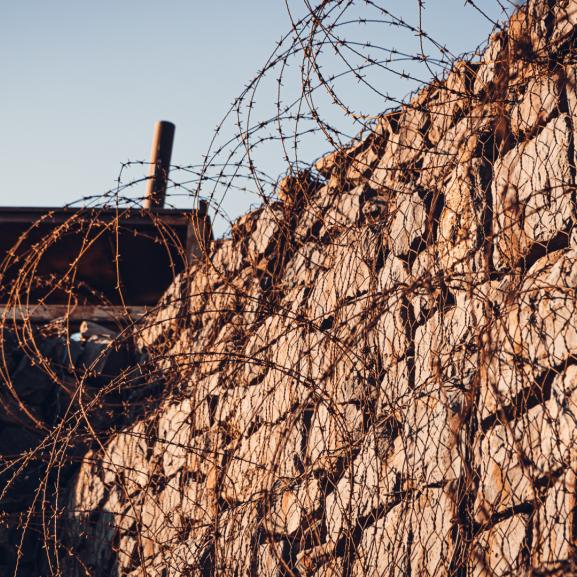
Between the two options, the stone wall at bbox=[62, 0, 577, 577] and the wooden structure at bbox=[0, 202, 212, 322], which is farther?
the wooden structure at bbox=[0, 202, 212, 322]

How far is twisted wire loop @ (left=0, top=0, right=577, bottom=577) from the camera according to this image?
2281 millimetres

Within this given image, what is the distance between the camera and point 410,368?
111 inches

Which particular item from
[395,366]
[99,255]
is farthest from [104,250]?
[395,366]

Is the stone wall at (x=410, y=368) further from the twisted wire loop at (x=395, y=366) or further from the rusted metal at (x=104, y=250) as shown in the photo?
the rusted metal at (x=104, y=250)

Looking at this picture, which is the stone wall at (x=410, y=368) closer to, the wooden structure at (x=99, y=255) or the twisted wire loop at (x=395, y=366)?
the twisted wire loop at (x=395, y=366)

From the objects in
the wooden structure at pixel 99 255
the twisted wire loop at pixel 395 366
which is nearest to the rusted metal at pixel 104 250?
the wooden structure at pixel 99 255

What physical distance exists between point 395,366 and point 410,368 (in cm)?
7

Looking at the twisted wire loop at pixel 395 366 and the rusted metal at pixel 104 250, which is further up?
the rusted metal at pixel 104 250

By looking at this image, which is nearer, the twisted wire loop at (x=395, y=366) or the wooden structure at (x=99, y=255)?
the twisted wire loop at (x=395, y=366)

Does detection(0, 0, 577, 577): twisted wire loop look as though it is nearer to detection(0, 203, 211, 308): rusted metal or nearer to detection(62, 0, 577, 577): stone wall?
detection(62, 0, 577, 577): stone wall

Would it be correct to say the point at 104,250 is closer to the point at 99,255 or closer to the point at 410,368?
the point at 99,255

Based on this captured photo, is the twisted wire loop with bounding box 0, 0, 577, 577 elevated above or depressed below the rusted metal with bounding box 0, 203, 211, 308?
below

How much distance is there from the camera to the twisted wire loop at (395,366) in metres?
2.28

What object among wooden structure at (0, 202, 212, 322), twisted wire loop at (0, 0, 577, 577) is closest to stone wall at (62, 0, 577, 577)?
twisted wire loop at (0, 0, 577, 577)
